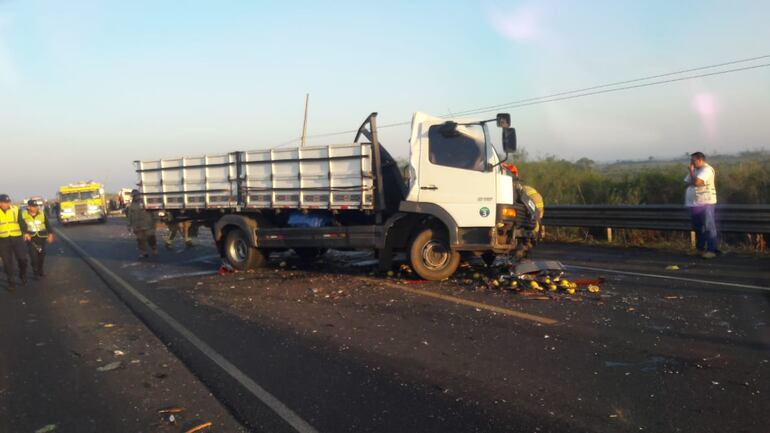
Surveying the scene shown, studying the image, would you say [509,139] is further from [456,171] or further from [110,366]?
[110,366]

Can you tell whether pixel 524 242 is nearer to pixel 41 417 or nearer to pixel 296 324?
pixel 296 324

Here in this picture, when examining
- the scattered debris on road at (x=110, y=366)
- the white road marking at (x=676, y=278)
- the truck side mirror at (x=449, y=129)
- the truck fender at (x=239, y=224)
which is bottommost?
the scattered debris on road at (x=110, y=366)

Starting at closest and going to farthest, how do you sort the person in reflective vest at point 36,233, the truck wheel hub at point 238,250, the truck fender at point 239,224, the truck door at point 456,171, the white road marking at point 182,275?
the truck door at point 456,171 → the white road marking at point 182,275 → the truck fender at point 239,224 → the truck wheel hub at point 238,250 → the person in reflective vest at point 36,233

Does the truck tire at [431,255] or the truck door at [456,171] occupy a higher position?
the truck door at [456,171]

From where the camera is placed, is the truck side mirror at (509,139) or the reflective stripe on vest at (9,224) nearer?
the truck side mirror at (509,139)

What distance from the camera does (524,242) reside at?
9836 mm

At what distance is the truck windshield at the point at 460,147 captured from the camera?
30.0 ft

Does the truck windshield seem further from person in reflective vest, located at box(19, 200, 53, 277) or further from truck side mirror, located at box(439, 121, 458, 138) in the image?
person in reflective vest, located at box(19, 200, 53, 277)

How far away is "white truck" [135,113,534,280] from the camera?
9106 millimetres

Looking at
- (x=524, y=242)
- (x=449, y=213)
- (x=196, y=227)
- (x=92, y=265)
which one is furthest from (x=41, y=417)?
(x=92, y=265)

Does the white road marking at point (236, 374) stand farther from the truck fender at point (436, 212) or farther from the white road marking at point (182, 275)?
the truck fender at point (436, 212)

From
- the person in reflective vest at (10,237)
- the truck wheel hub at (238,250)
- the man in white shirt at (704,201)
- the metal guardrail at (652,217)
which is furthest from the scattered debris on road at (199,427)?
the metal guardrail at (652,217)

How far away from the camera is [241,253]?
39.2ft

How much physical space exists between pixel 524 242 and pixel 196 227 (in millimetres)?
7280
